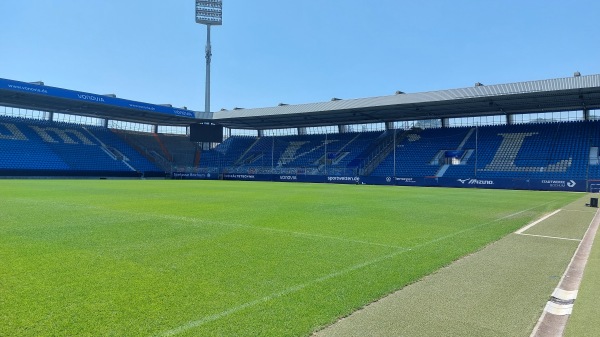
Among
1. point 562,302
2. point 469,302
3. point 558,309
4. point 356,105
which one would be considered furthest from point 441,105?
point 469,302

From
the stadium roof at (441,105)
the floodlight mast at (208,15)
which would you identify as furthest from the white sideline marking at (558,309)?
the floodlight mast at (208,15)

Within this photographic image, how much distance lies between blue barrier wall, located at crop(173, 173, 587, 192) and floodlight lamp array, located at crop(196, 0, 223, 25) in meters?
24.2

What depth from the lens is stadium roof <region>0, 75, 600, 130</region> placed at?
35594 millimetres

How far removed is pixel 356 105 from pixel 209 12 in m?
31.1

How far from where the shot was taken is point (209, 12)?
6031 cm

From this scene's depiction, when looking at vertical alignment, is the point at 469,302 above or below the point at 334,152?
below

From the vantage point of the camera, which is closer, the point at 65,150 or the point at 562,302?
the point at 562,302

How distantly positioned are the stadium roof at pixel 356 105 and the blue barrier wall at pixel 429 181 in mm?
8134

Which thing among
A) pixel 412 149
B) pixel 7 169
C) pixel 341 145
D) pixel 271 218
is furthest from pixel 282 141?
pixel 271 218

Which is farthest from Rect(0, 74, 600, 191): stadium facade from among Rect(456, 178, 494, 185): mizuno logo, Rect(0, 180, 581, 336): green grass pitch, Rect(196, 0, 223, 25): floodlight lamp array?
Rect(0, 180, 581, 336): green grass pitch

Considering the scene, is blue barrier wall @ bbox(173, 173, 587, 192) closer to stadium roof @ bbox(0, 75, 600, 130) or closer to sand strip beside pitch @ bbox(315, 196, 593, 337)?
stadium roof @ bbox(0, 75, 600, 130)

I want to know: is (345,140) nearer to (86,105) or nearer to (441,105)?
(441,105)

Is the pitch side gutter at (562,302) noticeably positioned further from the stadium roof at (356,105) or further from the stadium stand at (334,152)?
the stadium stand at (334,152)

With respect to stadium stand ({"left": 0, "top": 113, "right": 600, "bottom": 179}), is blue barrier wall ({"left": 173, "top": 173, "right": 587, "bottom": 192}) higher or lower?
lower
